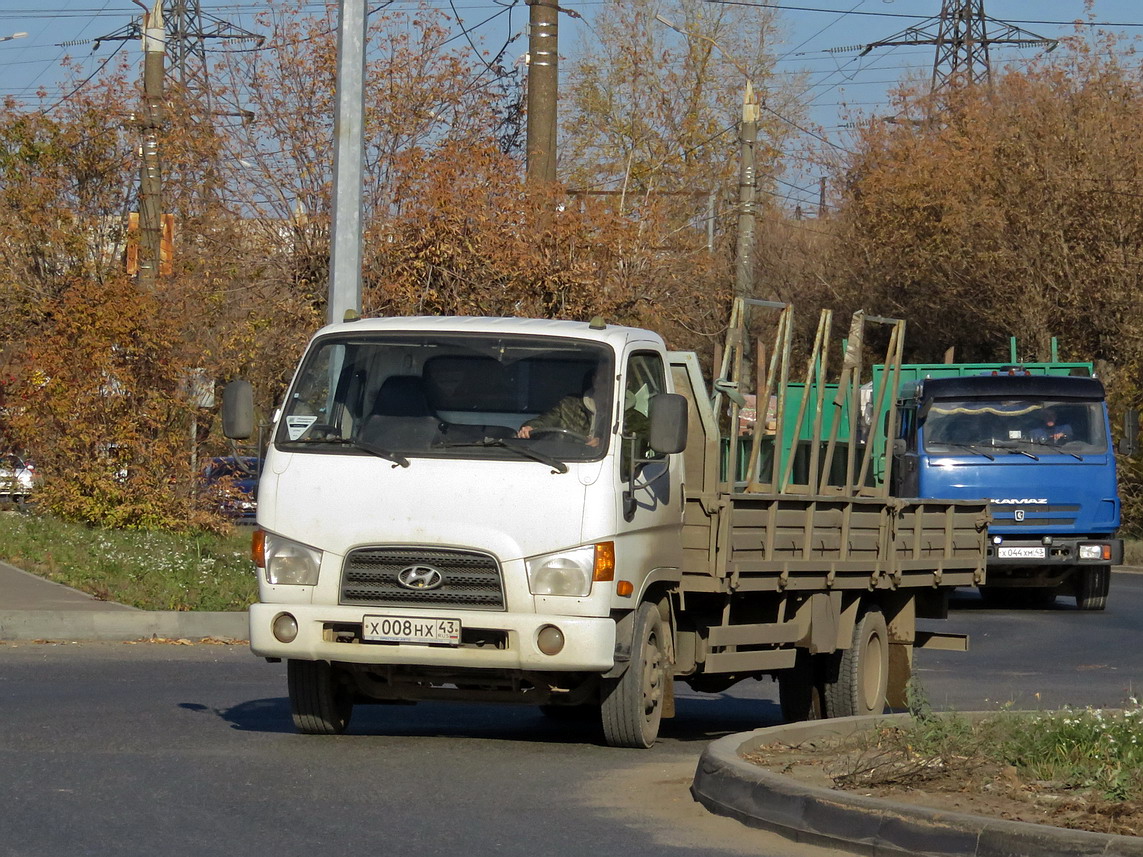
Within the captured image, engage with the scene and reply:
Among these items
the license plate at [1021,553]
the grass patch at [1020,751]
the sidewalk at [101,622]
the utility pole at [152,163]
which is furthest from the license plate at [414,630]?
the utility pole at [152,163]

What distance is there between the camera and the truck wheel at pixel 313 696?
30.2ft

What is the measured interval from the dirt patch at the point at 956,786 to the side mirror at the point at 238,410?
10.1 feet

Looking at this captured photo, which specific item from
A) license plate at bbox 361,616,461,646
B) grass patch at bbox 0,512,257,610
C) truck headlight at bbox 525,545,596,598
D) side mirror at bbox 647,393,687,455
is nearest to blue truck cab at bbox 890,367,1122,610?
grass patch at bbox 0,512,257,610

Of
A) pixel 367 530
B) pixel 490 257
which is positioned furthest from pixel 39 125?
pixel 367 530

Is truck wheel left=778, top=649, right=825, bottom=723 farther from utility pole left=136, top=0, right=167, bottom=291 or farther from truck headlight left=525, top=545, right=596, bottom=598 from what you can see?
utility pole left=136, top=0, right=167, bottom=291

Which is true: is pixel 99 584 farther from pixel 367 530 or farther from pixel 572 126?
pixel 572 126

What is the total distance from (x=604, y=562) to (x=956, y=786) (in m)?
2.13

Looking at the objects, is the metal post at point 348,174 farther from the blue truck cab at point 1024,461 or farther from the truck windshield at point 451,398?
the blue truck cab at point 1024,461

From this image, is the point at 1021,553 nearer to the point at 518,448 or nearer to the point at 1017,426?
the point at 1017,426

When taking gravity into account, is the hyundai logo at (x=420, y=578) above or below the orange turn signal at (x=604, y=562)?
below

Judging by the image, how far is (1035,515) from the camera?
21141 mm

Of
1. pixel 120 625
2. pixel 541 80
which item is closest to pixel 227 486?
pixel 541 80

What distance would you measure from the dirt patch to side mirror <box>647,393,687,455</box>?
1.55 metres

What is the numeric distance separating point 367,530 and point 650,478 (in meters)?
1.44
